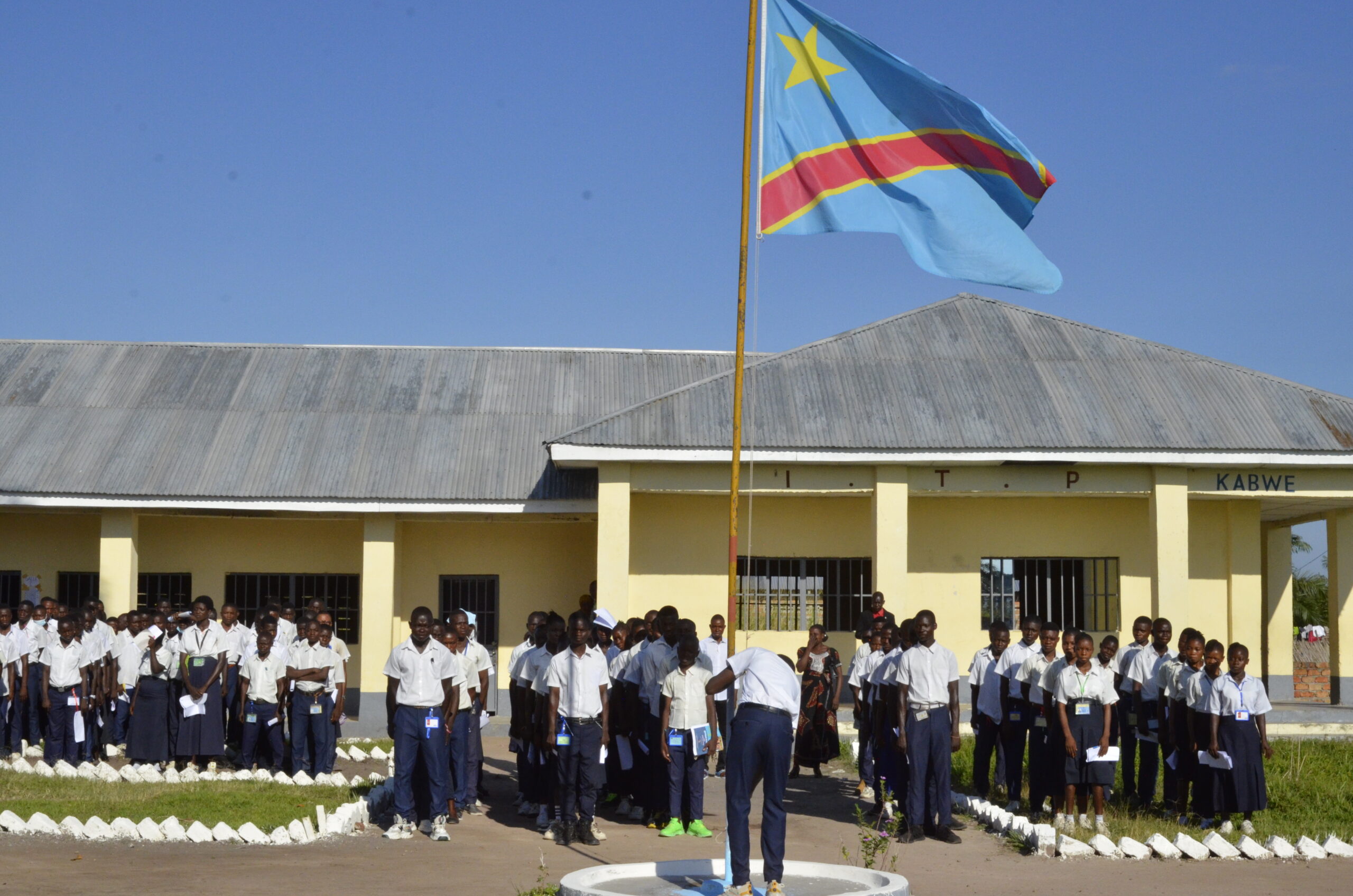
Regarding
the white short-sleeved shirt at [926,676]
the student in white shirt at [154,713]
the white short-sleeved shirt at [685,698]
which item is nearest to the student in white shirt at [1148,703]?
the white short-sleeved shirt at [926,676]

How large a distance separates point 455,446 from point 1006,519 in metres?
8.24

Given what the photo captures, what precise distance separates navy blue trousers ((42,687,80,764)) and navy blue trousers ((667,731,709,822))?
289 inches

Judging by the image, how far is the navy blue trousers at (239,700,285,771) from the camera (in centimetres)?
1459

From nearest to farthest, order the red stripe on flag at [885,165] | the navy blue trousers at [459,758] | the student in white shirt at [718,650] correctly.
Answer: the red stripe on flag at [885,165] < the navy blue trousers at [459,758] < the student in white shirt at [718,650]

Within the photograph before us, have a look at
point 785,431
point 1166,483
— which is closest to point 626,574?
point 785,431

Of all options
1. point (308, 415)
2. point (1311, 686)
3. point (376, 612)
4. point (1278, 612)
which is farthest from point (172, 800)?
point (1311, 686)

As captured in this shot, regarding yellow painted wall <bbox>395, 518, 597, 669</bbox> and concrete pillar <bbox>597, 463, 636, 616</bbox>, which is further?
yellow painted wall <bbox>395, 518, 597, 669</bbox>

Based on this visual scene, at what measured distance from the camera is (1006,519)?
21.2 m

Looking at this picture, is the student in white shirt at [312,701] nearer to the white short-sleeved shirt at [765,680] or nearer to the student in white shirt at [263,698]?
the student in white shirt at [263,698]

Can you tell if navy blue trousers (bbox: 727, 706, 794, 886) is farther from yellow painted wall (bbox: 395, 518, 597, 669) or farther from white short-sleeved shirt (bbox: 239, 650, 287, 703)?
yellow painted wall (bbox: 395, 518, 597, 669)

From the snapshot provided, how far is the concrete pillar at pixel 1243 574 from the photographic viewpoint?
2103 cm

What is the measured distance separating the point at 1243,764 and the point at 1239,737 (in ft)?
0.72

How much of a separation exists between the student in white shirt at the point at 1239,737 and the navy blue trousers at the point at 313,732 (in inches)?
324

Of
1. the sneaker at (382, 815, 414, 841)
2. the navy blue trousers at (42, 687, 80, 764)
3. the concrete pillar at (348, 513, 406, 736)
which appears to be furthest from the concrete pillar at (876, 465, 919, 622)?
the navy blue trousers at (42, 687, 80, 764)
